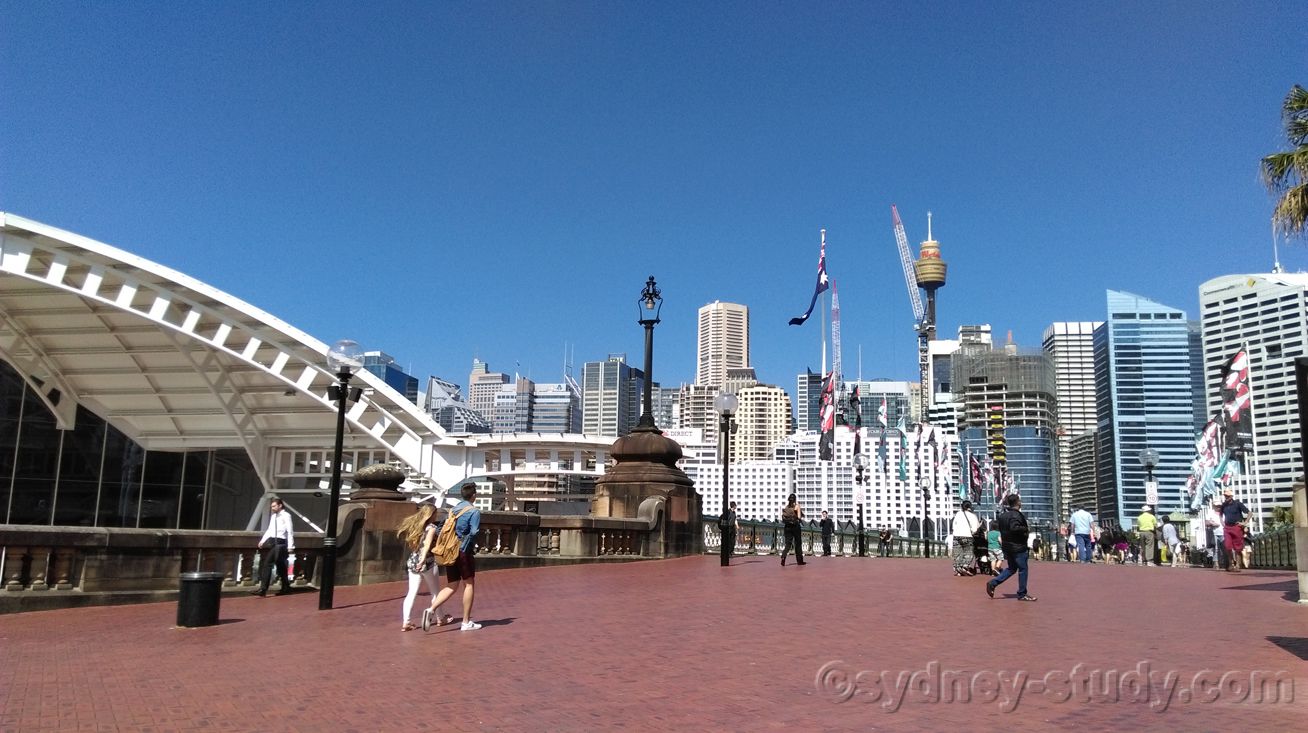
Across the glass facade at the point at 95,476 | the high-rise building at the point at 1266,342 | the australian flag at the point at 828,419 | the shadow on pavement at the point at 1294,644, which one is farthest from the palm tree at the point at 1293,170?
the high-rise building at the point at 1266,342

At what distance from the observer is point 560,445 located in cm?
4362

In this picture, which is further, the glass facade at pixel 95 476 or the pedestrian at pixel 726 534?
the glass facade at pixel 95 476

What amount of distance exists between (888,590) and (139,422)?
37.5 metres

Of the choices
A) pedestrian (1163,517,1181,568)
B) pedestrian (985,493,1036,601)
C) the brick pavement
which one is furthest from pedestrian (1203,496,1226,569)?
pedestrian (985,493,1036,601)

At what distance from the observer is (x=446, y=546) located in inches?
423

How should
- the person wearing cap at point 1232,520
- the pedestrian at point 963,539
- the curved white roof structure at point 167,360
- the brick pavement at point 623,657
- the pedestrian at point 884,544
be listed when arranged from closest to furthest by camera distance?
the brick pavement at point 623,657 → the pedestrian at point 963,539 → the person wearing cap at point 1232,520 → the curved white roof structure at point 167,360 → the pedestrian at point 884,544

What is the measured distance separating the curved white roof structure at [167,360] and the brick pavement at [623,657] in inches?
820

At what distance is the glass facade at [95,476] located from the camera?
37.4 meters

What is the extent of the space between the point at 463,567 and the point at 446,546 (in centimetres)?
33

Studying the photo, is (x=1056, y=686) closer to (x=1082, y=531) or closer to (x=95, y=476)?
(x=1082, y=531)

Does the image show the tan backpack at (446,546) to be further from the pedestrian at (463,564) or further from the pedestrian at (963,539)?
the pedestrian at (963,539)

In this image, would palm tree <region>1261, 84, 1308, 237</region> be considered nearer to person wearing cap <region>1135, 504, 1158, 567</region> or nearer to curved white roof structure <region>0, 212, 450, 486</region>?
person wearing cap <region>1135, 504, 1158, 567</region>

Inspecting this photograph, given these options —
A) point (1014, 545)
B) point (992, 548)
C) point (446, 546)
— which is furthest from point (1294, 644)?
point (992, 548)

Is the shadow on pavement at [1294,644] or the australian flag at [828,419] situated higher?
the australian flag at [828,419]
